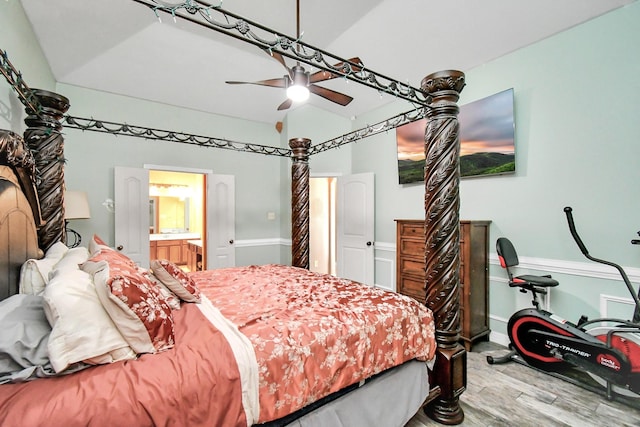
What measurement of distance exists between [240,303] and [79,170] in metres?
3.36

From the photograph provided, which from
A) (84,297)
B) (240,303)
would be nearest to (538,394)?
(240,303)

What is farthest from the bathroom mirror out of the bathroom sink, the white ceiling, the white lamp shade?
the white lamp shade

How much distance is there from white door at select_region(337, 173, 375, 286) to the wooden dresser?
951 millimetres

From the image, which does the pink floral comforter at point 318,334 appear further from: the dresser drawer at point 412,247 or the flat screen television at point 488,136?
the flat screen television at point 488,136

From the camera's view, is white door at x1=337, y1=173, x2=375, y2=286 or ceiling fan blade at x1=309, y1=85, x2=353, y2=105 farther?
white door at x1=337, y1=173, x2=375, y2=286

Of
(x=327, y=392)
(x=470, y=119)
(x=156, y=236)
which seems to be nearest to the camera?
(x=327, y=392)

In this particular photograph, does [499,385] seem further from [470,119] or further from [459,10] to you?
[459,10]

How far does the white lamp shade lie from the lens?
9.45 feet

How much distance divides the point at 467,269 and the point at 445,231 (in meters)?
1.33

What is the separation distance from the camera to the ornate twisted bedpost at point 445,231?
182 cm

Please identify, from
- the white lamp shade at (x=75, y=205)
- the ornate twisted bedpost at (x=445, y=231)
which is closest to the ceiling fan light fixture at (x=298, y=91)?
the ornate twisted bedpost at (x=445, y=231)

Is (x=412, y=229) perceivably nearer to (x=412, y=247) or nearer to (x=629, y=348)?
(x=412, y=247)

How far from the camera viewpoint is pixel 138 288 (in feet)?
4.06

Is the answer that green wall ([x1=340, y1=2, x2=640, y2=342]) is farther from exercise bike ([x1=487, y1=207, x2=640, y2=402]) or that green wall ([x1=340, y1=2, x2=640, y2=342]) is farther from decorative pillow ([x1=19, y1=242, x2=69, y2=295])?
decorative pillow ([x1=19, y1=242, x2=69, y2=295])
